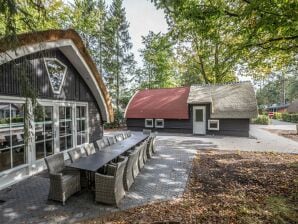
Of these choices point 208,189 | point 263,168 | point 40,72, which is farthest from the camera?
point 263,168

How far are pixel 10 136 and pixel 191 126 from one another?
12.1m

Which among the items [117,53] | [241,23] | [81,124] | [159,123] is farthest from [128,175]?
[117,53]

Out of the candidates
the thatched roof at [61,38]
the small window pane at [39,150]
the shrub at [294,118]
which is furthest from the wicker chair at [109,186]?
the shrub at [294,118]

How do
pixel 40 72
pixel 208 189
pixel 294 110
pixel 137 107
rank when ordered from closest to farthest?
pixel 208 189 → pixel 40 72 → pixel 137 107 → pixel 294 110

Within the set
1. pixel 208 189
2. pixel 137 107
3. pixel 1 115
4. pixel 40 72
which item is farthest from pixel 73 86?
pixel 137 107

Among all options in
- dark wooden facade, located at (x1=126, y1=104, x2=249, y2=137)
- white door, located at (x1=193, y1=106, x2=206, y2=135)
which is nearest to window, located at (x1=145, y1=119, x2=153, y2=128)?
dark wooden facade, located at (x1=126, y1=104, x2=249, y2=137)

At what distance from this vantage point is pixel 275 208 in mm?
3947

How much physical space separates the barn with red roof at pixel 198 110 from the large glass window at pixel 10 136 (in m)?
11.2

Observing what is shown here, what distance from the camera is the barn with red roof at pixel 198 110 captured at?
13898mm

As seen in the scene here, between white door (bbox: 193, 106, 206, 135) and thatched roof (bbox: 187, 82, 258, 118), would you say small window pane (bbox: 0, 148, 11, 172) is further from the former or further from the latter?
white door (bbox: 193, 106, 206, 135)

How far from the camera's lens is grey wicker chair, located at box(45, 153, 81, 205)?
4.12 metres

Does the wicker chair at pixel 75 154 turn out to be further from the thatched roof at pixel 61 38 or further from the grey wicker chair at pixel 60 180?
the thatched roof at pixel 61 38

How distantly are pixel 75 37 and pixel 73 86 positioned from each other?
198cm

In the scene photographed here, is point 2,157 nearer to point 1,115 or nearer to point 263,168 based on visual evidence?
point 1,115
